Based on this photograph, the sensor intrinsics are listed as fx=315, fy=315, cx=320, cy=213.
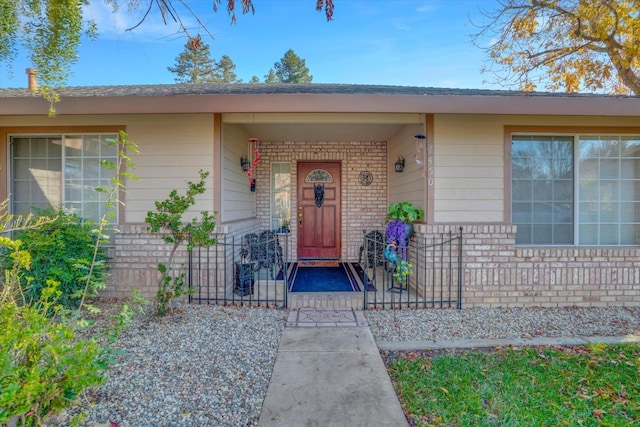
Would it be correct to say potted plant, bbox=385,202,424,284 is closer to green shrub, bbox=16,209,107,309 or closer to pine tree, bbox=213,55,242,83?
green shrub, bbox=16,209,107,309

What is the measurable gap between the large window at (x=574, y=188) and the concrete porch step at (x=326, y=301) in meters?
2.53

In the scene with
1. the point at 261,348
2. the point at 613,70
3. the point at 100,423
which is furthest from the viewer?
the point at 613,70

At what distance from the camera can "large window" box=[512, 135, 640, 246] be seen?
4.58 meters

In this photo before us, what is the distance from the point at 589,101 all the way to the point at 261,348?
4873 mm

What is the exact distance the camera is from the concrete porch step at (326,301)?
14.0 ft

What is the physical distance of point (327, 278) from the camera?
552 cm

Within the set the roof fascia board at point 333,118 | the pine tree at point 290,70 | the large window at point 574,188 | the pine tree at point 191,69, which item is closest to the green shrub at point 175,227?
the roof fascia board at point 333,118

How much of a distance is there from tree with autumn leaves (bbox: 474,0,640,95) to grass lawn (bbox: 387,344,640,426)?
7.25 metres

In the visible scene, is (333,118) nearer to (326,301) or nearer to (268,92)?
(268,92)

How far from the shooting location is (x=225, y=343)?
3166 millimetres

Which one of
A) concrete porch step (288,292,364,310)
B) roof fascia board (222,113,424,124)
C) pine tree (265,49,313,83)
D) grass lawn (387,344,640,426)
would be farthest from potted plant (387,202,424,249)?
pine tree (265,49,313,83)

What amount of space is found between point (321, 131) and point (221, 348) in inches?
159

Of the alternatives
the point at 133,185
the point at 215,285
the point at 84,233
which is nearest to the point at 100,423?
the point at 215,285

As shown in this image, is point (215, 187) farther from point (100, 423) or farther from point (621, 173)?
point (621, 173)
